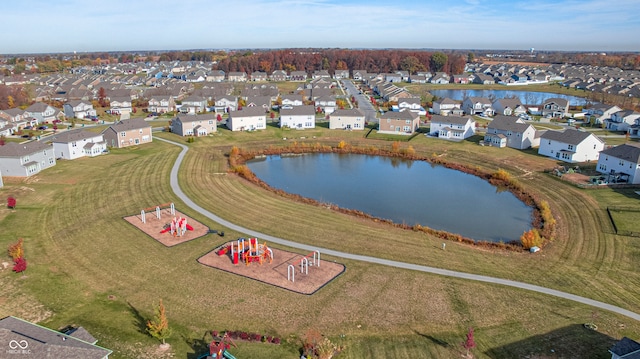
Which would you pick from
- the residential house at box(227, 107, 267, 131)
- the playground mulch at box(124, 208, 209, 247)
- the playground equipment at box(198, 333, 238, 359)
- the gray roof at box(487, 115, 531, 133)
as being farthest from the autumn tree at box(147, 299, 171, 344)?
the gray roof at box(487, 115, 531, 133)

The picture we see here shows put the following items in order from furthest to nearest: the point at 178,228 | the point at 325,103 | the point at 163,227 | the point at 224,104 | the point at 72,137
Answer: the point at 325,103, the point at 224,104, the point at 72,137, the point at 163,227, the point at 178,228

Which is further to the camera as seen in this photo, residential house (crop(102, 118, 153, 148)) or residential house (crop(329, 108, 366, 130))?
residential house (crop(329, 108, 366, 130))

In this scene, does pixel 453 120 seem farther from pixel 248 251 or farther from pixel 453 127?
pixel 248 251

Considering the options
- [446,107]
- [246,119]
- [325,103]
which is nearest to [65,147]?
[246,119]

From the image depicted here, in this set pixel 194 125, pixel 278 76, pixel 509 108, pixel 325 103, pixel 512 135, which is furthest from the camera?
pixel 278 76

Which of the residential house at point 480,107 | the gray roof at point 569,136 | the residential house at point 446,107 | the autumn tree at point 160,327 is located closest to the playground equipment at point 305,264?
the autumn tree at point 160,327

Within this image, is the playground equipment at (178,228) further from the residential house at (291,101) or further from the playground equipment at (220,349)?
the residential house at (291,101)

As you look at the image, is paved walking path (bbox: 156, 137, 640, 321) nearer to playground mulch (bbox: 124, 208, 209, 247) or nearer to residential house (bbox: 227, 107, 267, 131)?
playground mulch (bbox: 124, 208, 209, 247)
